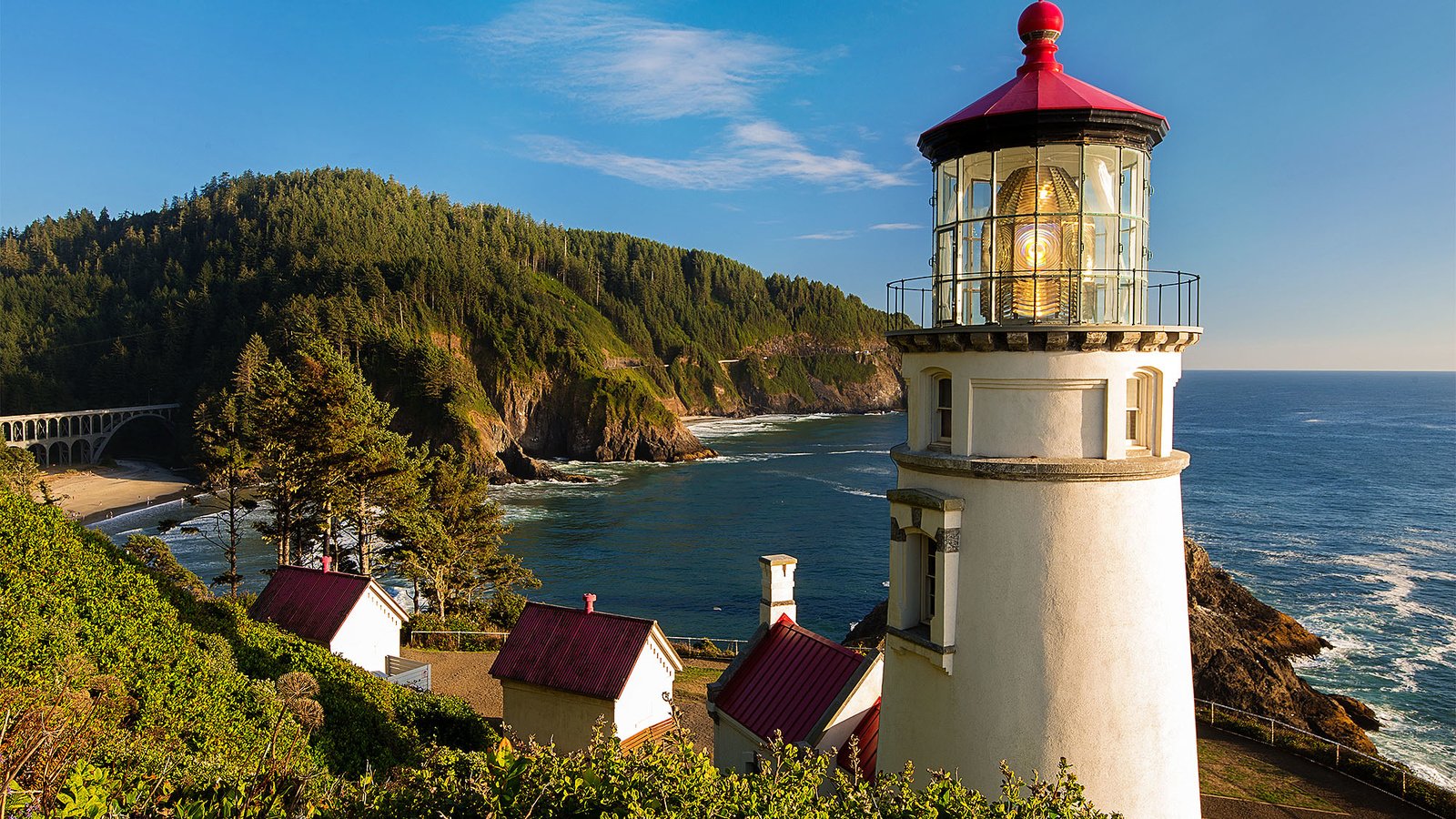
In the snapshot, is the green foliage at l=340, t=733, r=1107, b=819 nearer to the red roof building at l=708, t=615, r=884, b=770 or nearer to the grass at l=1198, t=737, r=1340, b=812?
the red roof building at l=708, t=615, r=884, b=770

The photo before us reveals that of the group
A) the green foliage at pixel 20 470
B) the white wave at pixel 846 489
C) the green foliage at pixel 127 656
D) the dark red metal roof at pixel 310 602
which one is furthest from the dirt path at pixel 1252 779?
the white wave at pixel 846 489

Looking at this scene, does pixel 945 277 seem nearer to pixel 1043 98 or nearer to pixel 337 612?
pixel 1043 98

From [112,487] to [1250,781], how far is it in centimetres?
8913

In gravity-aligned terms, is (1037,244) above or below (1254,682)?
above

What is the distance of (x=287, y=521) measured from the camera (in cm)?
2803

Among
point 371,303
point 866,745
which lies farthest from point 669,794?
point 371,303

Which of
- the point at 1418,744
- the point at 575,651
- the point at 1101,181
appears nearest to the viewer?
the point at 1101,181

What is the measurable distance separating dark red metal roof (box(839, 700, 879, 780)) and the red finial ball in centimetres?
736

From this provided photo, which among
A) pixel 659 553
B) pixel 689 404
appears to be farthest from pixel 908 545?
pixel 689 404

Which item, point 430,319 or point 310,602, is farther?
point 430,319

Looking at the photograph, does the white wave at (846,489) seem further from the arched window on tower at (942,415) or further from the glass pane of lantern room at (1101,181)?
the glass pane of lantern room at (1101,181)

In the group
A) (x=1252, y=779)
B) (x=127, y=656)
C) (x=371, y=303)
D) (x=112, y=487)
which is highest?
(x=371, y=303)

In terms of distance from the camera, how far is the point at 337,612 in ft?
62.7

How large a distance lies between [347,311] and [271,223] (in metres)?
60.1
